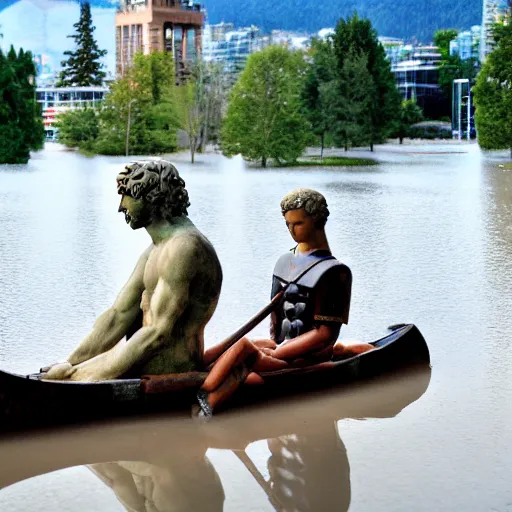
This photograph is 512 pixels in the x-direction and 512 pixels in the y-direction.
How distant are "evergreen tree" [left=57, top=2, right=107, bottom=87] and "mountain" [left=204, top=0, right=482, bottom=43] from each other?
6.05m

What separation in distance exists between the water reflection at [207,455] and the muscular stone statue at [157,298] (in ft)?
0.99

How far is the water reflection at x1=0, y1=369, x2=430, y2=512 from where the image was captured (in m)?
5.03

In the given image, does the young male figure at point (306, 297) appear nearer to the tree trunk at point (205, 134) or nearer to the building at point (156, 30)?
the tree trunk at point (205, 134)

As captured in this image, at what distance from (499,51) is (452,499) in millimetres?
35884

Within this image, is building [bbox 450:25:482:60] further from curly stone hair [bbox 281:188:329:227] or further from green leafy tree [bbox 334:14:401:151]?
curly stone hair [bbox 281:188:329:227]

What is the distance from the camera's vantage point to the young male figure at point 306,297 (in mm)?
6207

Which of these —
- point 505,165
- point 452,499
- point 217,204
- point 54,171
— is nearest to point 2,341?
point 452,499

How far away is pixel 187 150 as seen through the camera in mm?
46000

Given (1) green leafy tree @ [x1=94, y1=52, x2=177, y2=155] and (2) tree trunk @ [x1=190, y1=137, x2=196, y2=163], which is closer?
(2) tree trunk @ [x1=190, y1=137, x2=196, y2=163]

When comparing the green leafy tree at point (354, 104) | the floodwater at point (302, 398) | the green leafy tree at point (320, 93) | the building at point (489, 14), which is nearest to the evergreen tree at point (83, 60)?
the green leafy tree at point (320, 93)

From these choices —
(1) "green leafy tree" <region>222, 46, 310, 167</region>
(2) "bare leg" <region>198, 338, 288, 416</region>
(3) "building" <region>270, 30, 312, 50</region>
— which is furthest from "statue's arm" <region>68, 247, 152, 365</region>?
(3) "building" <region>270, 30, 312, 50</region>

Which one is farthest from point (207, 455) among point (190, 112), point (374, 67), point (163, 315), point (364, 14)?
point (364, 14)

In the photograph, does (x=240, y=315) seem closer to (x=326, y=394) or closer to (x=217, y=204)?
(x=326, y=394)

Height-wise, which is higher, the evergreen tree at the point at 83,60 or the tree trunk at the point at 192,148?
the evergreen tree at the point at 83,60
